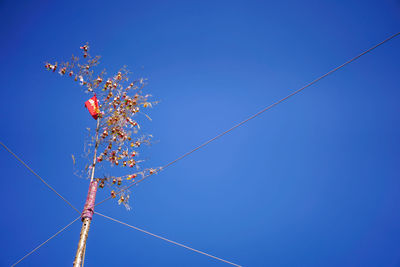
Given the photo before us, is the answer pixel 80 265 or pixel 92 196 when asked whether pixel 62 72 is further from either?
pixel 80 265

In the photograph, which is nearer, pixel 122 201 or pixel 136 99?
pixel 122 201

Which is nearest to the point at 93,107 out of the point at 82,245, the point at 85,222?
the point at 85,222

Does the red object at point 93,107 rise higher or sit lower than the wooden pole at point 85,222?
higher

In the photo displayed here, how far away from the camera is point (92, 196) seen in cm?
351

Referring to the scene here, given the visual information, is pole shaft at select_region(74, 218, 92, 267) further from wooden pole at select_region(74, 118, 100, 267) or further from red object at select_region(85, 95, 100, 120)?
red object at select_region(85, 95, 100, 120)

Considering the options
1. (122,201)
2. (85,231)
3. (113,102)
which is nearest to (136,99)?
(113,102)

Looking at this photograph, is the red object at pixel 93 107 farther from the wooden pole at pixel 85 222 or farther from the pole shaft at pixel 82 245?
the pole shaft at pixel 82 245

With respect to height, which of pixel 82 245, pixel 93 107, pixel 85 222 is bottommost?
pixel 82 245

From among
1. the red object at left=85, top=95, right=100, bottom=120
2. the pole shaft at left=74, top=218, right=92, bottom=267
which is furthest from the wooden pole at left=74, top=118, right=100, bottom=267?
the red object at left=85, top=95, right=100, bottom=120

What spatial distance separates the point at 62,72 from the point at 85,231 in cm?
322

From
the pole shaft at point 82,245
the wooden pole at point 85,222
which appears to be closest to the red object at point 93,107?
the wooden pole at point 85,222

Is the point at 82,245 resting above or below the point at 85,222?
below

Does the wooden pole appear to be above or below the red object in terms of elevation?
below

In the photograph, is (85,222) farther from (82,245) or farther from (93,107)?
(93,107)
